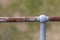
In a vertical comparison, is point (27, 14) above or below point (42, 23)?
above

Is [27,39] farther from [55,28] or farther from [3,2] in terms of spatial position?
[3,2]

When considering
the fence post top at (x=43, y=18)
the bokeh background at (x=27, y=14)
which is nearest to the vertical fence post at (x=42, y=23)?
the fence post top at (x=43, y=18)

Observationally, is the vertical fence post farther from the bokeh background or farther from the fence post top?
the bokeh background

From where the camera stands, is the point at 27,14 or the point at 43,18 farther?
the point at 27,14

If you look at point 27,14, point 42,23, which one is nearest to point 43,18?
point 42,23

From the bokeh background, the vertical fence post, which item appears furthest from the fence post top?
the bokeh background

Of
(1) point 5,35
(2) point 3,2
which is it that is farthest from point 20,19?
(2) point 3,2

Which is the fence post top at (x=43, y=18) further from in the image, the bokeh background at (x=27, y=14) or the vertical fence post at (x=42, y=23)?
the bokeh background at (x=27, y=14)

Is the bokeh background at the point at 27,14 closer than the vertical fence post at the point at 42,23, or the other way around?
the vertical fence post at the point at 42,23

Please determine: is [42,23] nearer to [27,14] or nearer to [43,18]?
[43,18]
